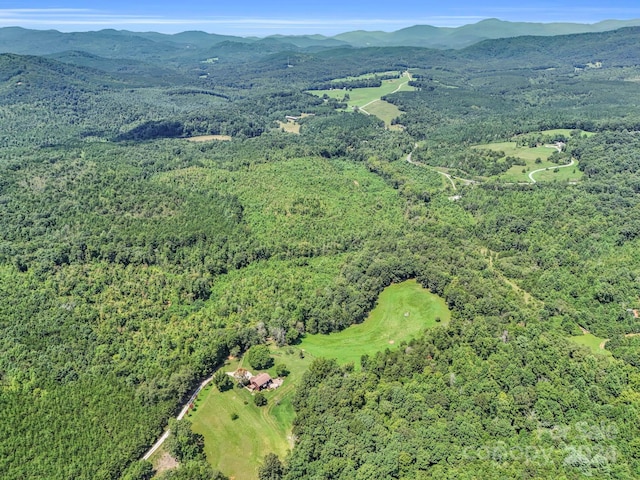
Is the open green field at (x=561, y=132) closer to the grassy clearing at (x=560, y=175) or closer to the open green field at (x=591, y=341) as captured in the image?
the grassy clearing at (x=560, y=175)

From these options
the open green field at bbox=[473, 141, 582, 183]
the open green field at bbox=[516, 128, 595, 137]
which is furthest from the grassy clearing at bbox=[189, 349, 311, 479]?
the open green field at bbox=[516, 128, 595, 137]

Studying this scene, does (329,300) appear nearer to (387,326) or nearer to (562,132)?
(387,326)

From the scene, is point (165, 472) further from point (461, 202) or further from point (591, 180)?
point (591, 180)

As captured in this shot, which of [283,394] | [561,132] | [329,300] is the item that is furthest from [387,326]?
[561,132]

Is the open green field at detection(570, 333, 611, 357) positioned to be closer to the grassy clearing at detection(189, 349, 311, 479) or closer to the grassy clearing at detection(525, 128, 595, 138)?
the grassy clearing at detection(189, 349, 311, 479)

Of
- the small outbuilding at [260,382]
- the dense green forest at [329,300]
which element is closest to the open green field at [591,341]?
the dense green forest at [329,300]

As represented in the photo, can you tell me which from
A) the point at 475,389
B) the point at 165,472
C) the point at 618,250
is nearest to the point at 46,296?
the point at 165,472
